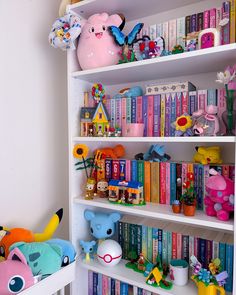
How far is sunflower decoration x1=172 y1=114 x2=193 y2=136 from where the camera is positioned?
3.06 ft

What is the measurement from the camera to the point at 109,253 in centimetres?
107

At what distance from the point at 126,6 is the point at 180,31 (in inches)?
11.2

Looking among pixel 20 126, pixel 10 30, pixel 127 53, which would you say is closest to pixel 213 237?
pixel 127 53

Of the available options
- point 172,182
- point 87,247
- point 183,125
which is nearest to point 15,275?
point 87,247

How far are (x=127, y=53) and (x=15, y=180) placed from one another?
75 cm

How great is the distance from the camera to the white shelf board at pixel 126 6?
1.06 m

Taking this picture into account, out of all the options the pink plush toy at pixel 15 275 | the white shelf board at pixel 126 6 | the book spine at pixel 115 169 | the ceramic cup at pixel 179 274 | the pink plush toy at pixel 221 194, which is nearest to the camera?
the pink plush toy at pixel 15 275

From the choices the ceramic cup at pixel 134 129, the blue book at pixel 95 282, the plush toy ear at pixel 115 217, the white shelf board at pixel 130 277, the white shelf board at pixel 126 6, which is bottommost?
the blue book at pixel 95 282

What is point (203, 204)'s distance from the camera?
97 centimetres

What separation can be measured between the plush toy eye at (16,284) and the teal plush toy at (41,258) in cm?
7

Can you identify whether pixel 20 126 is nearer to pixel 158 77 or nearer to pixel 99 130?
pixel 99 130

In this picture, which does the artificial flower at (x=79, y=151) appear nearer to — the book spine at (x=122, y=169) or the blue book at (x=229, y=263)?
the book spine at (x=122, y=169)

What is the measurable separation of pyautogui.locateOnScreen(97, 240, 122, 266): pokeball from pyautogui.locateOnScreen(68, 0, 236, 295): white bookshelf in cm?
3

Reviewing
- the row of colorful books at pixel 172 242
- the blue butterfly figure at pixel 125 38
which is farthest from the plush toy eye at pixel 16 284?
the blue butterfly figure at pixel 125 38
